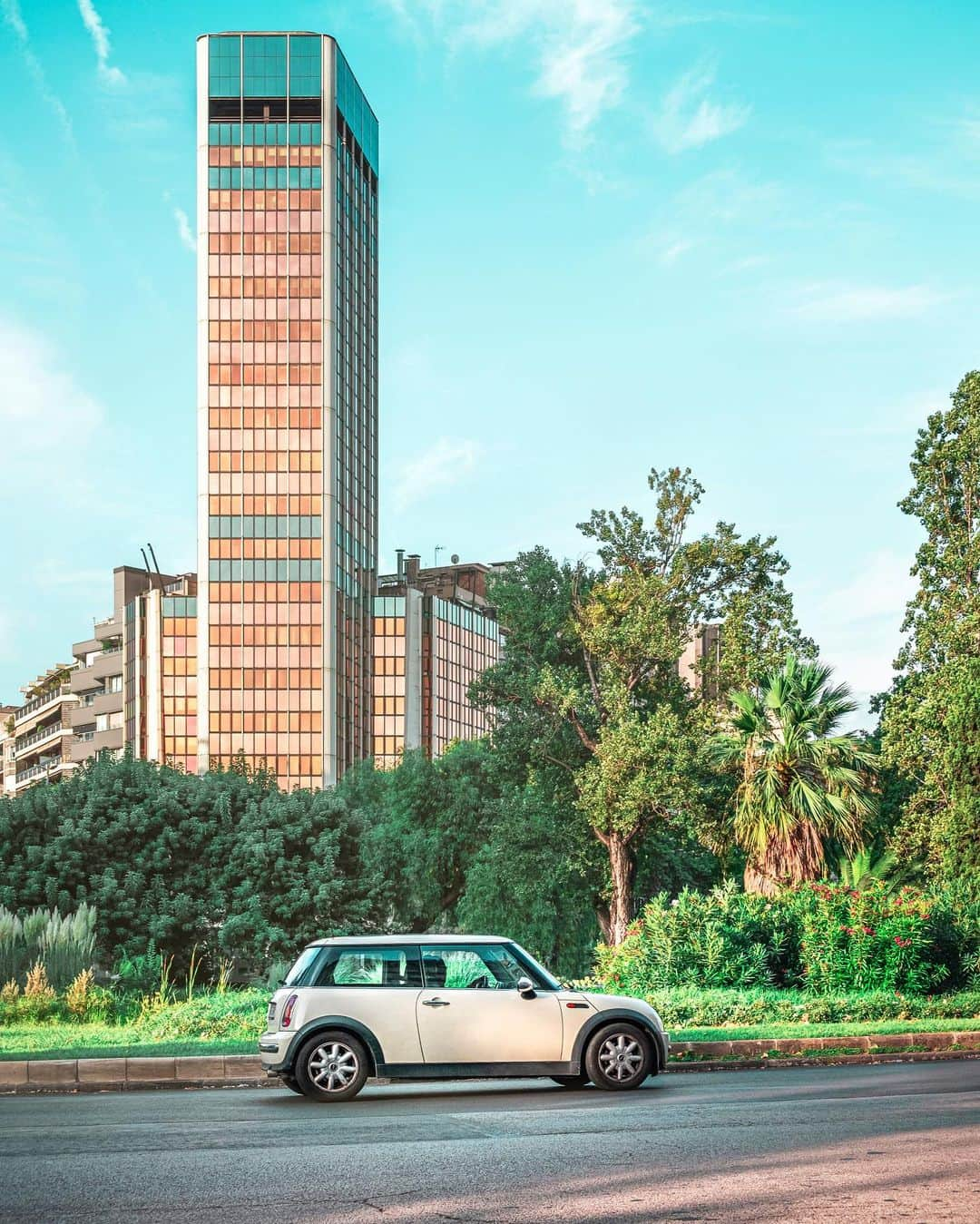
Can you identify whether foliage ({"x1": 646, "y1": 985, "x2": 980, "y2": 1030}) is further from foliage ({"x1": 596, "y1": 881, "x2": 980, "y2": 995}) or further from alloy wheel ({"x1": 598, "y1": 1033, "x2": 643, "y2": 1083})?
alloy wheel ({"x1": 598, "y1": 1033, "x2": 643, "y2": 1083})

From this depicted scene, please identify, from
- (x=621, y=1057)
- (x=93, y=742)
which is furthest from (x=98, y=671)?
(x=621, y=1057)

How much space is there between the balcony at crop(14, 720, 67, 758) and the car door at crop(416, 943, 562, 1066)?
137m

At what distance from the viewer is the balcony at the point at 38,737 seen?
148 meters

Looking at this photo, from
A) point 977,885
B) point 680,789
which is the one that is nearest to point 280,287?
point 680,789

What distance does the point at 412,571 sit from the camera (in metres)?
146

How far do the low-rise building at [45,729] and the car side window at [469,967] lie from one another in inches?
5061

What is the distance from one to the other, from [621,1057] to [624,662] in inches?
1385

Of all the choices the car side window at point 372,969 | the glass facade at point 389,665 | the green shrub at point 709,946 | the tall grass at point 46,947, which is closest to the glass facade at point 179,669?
the glass facade at point 389,665

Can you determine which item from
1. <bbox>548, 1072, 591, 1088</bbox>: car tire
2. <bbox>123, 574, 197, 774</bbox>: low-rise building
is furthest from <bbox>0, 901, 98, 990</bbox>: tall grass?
<bbox>123, 574, 197, 774</bbox>: low-rise building

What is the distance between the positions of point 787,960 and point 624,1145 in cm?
1460

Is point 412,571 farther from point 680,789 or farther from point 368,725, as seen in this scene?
point 680,789

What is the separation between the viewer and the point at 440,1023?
14.3 metres

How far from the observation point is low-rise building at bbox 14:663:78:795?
5709 inches

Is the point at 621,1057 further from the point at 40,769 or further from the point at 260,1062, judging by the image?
the point at 40,769
